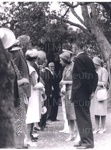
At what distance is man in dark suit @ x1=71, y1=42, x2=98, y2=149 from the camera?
23.1ft

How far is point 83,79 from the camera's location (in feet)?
23.1

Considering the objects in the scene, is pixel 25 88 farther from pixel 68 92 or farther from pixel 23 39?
pixel 68 92

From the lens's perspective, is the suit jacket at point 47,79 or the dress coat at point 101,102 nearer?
the dress coat at point 101,102

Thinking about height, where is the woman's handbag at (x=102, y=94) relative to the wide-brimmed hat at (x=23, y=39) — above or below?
below

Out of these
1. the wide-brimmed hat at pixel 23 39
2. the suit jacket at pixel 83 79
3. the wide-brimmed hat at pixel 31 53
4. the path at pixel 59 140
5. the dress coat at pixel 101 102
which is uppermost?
the wide-brimmed hat at pixel 23 39

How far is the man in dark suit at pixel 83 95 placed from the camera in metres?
7.05

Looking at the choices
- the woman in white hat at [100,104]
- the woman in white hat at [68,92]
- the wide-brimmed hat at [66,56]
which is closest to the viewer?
the woman in white hat at [68,92]

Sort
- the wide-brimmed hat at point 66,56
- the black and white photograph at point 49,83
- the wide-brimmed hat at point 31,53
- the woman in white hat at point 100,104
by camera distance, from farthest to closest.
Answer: the woman in white hat at point 100,104
the wide-brimmed hat at point 66,56
the wide-brimmed hat at point 31,53
the black and white photograph at point 49,83

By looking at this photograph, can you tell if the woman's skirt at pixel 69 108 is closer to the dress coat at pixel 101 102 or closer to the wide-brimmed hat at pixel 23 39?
the dress coat at pixel 101 102

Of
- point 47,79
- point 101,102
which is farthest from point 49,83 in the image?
point 101,102

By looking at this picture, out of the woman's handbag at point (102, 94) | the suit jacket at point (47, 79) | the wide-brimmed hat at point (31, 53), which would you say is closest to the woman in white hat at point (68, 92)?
the wide-brimmed hat at point (31, 53)

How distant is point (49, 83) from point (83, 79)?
4.17 meters

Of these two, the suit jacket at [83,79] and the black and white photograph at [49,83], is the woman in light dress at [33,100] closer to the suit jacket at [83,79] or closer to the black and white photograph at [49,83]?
the black and white photograph at [49,83]

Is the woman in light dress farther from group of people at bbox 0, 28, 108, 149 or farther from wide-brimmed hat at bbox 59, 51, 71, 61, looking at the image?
wide-brimmed hat at bbox 59, 51, 71, 61
